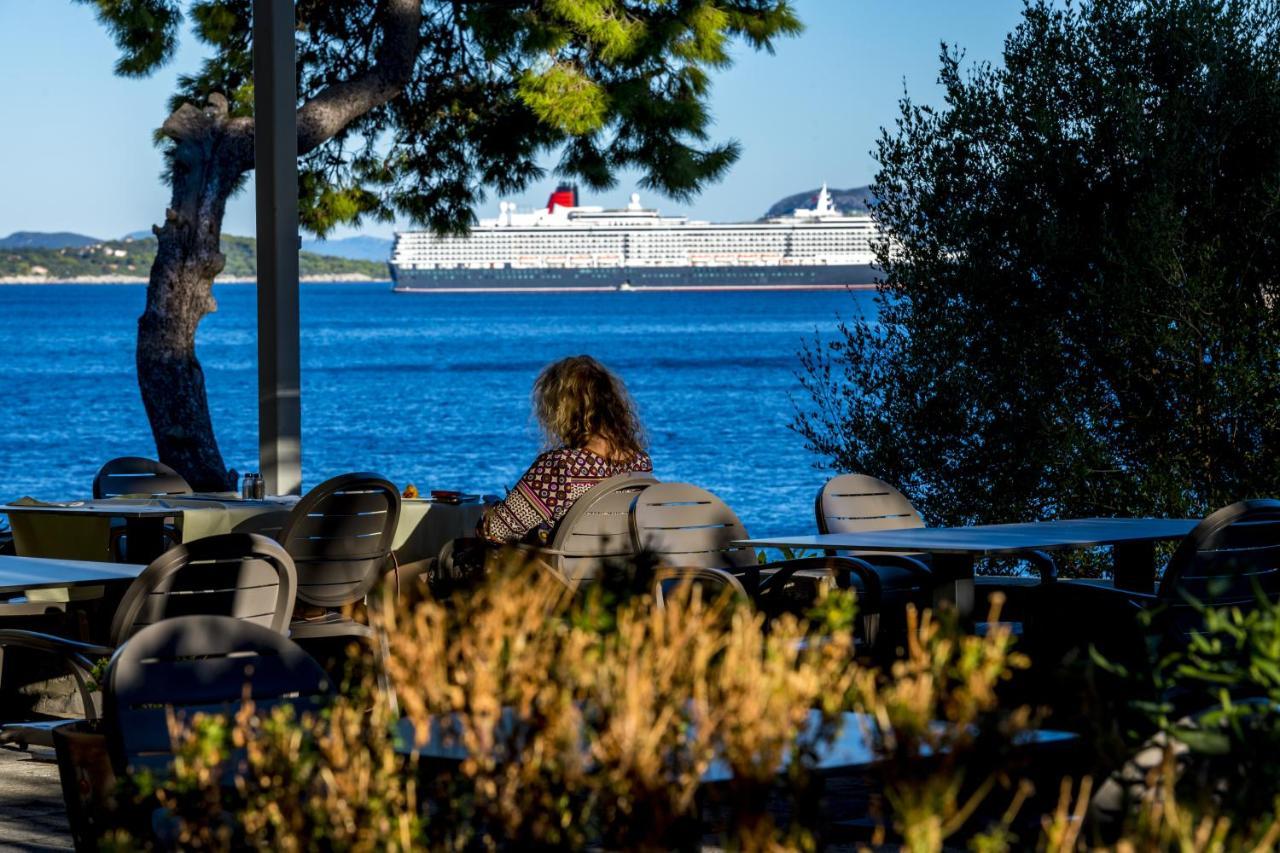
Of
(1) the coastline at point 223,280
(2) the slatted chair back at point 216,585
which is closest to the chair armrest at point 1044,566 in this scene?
(2) the slatted chair back at point 216,585

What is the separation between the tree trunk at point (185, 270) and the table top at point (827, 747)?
6.14 meters

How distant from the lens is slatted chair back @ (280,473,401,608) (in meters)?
4.79

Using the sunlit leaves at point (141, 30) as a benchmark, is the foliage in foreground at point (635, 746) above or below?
below

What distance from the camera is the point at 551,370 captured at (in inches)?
207

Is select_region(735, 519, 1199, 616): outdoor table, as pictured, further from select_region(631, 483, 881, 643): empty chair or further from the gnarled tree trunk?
the gnarled tree trunk

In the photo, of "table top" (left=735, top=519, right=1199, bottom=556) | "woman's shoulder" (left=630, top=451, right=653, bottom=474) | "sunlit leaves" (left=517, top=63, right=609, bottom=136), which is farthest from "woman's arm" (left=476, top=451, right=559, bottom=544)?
"sunlit leaves" (left=517, top=63, right=609, bottom=136)

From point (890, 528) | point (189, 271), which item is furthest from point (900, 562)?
point (189, 271)

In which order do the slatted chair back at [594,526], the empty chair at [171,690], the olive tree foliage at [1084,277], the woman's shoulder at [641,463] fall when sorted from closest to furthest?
the empty chair at [171,690], the slatted chair back at [594,526], the woman's shoulder at [641,463], the olive tree foliage at [1084,277]

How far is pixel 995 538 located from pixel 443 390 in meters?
48.2

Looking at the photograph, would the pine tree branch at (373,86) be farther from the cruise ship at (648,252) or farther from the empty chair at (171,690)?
the cruise ship at (648,252)

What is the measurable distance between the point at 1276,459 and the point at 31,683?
16.6 feet

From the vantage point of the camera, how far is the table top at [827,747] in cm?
201

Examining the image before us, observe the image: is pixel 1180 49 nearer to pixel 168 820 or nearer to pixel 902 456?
pixel 902 456

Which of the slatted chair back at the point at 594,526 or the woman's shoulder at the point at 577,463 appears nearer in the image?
the slatted chair back at the point at 594,526
